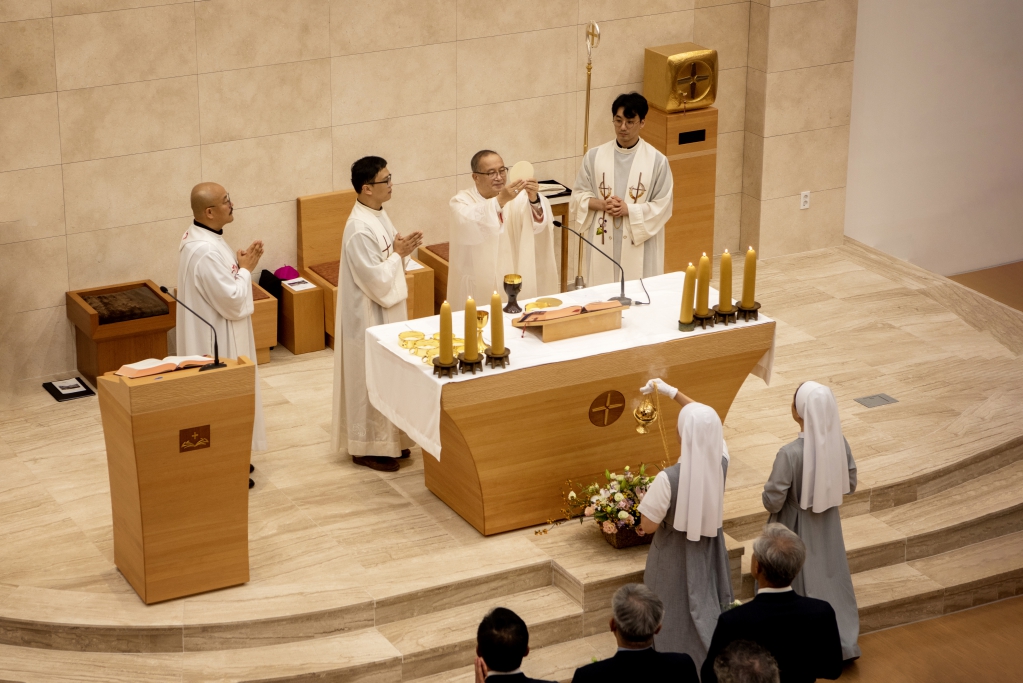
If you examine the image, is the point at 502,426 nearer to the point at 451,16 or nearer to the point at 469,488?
the point at 469,488

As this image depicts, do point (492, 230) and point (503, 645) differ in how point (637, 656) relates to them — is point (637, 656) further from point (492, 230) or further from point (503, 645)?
point (492, 230)

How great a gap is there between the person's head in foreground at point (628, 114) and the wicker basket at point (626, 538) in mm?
2804

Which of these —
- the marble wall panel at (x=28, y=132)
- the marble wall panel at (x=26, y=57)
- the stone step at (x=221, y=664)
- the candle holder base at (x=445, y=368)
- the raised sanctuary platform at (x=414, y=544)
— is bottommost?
the stone step at (x=221, y=664)

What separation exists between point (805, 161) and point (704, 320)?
4.49 metres

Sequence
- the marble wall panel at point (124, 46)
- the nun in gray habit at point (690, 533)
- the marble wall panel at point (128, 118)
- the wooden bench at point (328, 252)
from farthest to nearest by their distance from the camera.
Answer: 1. the wooden bench at point (328, 252)
2. the marble wall panel at point (128, 118)
3. the marble wall panel at point (124, 46)
4. the nun in gray habit at point (690, 533)

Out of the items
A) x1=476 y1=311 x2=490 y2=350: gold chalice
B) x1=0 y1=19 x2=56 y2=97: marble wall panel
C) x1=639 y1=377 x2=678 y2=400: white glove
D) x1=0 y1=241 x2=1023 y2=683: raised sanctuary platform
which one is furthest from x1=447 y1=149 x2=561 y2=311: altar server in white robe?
x1=0 y1=19 x2=56 y2=97: marble wall panel

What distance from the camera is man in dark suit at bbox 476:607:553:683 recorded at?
182 inches

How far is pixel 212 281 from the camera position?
292 inches

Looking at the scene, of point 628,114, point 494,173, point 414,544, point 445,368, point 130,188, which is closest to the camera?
point 445,368

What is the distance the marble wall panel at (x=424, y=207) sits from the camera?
10.3 meters

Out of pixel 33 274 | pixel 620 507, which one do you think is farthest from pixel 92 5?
pixel 620 507

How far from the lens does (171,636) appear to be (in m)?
6.45

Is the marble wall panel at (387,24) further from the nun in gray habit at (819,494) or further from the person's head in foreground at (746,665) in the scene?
the person's head in foreground at (746,665)

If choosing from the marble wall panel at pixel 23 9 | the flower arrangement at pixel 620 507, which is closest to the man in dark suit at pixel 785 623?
the flower arrangement at pixel 620 507
